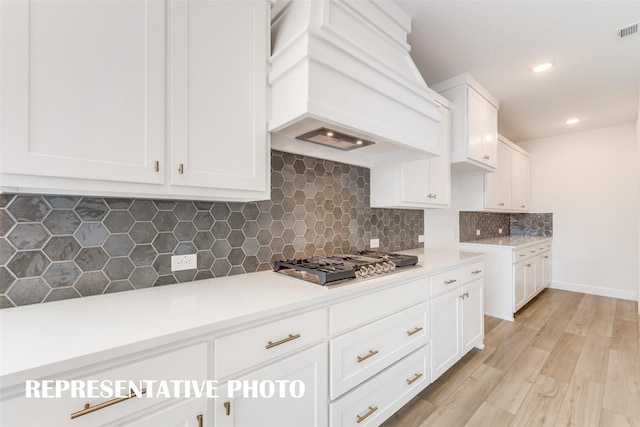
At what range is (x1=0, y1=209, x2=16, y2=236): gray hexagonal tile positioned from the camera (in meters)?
1.05

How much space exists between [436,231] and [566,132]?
3.31 metres

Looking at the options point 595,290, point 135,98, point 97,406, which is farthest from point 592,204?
point 97,406

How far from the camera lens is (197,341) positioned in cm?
92

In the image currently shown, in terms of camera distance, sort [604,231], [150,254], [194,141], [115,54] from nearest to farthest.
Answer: [115,54], [194,141], [150,254], [604,231]

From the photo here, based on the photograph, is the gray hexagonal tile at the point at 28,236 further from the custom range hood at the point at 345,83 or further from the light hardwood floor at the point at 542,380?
the light hardwood floor at the point at 542,380

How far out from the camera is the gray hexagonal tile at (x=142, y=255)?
1314 millimetres

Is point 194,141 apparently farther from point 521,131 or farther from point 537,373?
point 521,131

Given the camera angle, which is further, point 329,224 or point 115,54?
point 329,224

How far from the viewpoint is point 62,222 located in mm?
1160

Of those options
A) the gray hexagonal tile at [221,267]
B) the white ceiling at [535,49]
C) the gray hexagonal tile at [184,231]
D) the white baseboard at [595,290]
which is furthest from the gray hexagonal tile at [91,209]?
the white baseboard at [595,290]

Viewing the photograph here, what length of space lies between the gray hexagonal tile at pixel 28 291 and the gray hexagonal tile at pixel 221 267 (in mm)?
665

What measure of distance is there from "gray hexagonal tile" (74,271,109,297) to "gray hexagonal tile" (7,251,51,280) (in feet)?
0.44

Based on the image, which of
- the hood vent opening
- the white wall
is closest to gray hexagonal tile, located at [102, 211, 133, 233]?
the hood vent opening

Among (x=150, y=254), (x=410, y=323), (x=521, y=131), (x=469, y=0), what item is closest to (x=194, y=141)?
(x=150, y=254)
